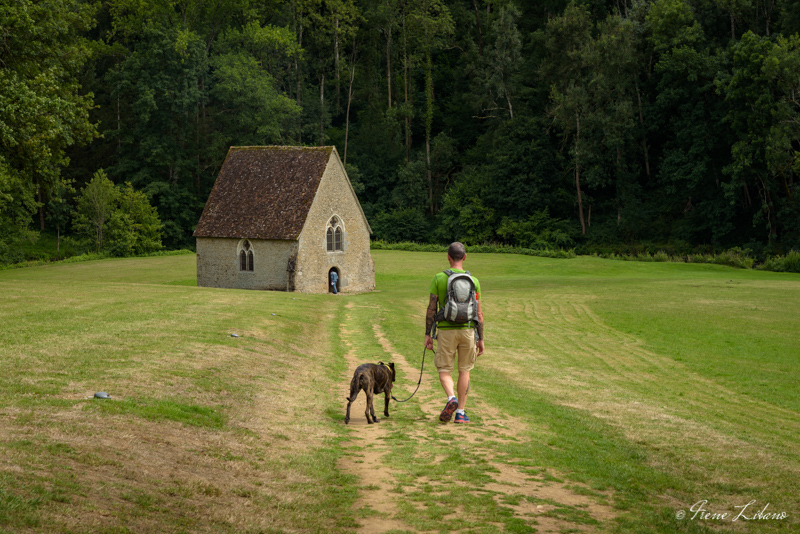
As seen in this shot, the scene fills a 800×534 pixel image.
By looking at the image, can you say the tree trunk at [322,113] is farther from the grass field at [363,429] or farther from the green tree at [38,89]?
the grass field at [363,429]

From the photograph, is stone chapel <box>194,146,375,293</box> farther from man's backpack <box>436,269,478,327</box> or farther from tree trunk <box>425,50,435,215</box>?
tree trunk <box>425,50,435,215</box>

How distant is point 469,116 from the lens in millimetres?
91812

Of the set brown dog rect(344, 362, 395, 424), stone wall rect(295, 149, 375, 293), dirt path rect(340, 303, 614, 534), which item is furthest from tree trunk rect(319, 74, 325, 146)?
brown dog rect(344, 362, 395, 424)

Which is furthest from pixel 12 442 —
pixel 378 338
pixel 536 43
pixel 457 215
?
pixel 536 43

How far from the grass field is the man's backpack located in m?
1.99

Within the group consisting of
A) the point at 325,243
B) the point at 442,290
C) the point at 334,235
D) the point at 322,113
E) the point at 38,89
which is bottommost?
the point at 442,290

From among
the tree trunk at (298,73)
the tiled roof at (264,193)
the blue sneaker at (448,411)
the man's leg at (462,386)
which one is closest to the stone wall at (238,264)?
the tiled roof at (264,193)

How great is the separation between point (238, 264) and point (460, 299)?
35.4m

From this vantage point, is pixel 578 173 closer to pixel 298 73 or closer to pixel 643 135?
pixel 643 135

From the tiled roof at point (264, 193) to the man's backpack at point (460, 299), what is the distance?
105 feet

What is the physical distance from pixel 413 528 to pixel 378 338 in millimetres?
15914

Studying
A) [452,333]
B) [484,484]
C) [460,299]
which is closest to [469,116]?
[452,333]

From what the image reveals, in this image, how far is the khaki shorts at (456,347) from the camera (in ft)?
40.0

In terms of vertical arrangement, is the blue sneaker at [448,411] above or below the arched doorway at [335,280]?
below
